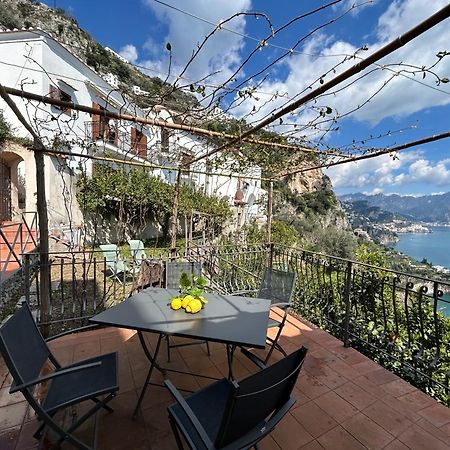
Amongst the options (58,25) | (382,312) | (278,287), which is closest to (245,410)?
(278,287)

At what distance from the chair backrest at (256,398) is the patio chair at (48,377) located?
0.81 metres

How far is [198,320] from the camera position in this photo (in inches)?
77.6

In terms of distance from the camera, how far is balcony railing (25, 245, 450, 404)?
8.36ft

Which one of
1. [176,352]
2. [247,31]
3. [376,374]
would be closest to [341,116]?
[247,31]

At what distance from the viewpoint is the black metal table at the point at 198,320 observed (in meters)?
1.74

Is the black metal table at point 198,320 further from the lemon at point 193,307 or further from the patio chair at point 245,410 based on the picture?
the patio chair at point 245,410

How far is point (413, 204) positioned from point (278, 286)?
16155 centimetres

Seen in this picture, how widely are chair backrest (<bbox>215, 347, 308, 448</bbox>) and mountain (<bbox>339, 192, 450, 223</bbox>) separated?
106310mm

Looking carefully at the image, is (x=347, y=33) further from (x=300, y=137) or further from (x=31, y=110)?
(x=31, y=110)

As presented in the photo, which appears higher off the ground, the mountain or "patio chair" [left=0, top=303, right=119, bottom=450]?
the mountain

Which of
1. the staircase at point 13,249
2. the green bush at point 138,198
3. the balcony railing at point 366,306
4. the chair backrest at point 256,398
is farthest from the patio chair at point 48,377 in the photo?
the green bush at point 138,198

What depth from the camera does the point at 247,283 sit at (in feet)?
17.4

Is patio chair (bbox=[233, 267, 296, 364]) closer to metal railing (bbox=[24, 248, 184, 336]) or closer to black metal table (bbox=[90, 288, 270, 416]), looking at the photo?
black metal table (bbox=[90, 288, 270, 416])

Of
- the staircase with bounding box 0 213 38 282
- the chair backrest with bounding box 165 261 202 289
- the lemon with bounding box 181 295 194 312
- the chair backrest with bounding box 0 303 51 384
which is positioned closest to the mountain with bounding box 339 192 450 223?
the staircase with bounding box 0 213 38 282
